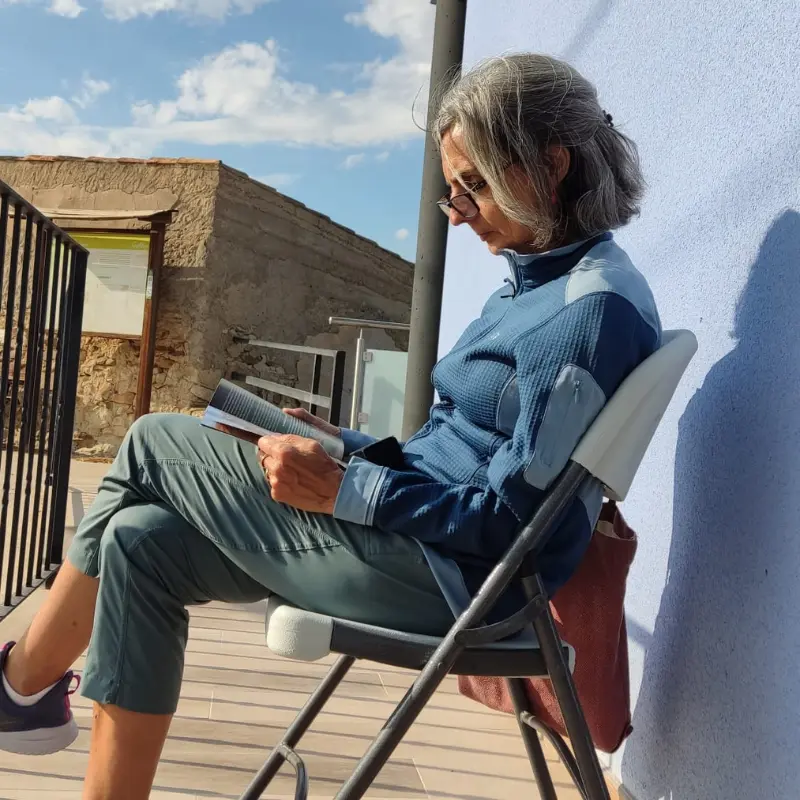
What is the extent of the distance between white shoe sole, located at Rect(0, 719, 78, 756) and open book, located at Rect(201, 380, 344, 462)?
59cm

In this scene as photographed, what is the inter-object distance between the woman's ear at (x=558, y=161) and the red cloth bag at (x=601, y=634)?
0.54 m

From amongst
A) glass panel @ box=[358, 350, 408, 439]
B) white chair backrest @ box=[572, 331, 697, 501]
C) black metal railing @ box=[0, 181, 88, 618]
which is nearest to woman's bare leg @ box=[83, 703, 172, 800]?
white chair backrest @ box=[572, 331, 697, 501]

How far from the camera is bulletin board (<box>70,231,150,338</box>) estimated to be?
8938 mm

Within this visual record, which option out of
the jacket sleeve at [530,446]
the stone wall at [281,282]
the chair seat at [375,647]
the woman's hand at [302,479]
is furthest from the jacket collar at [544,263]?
the stone wall at [281,282]

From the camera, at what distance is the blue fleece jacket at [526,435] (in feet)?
3.66

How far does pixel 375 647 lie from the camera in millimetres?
1105

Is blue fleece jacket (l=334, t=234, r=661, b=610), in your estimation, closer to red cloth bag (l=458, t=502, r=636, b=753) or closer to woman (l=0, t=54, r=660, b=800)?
woman (l=0, t=54, r=660, b=800)

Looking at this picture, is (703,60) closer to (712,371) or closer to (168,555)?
(712,371)

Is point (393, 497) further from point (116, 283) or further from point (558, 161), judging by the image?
point (116, 283)

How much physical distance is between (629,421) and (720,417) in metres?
0.42

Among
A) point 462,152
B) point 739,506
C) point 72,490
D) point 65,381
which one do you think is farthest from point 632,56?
point 72,490

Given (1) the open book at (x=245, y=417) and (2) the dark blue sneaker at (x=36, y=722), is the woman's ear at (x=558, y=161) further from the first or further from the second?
(2) the dark blue sneaker at (x=36, y=722)

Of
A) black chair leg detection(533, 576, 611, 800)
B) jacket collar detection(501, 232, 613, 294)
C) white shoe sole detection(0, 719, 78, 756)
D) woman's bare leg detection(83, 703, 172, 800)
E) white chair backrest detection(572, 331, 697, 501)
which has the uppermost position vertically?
jacket collar detection(501, 232, 613, 294)

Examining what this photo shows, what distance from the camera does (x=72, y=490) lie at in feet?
19.7
